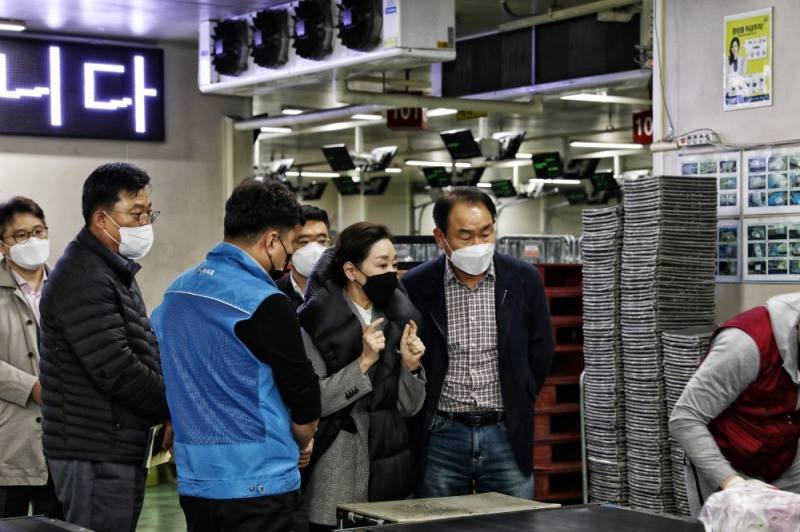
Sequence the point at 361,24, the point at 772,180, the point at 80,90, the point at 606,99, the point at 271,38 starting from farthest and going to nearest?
the point at 606,99, the point at 80,90, the point at 271,38, the point at 361,24, the point at 772,180

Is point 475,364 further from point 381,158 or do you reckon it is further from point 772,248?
point 381,158

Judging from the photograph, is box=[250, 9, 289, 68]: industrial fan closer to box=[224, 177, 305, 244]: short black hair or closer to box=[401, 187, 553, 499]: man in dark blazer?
box=[401, 187, 553, 499]: man in dark blazer

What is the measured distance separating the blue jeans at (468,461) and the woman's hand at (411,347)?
0.31 meters

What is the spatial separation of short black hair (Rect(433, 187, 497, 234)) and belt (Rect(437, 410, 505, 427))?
2.14ft

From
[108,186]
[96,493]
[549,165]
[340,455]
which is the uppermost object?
[549,165]

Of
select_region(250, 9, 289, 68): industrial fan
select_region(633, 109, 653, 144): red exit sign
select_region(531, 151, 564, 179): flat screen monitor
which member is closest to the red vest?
select_region(250, 9, 289, 68): industrial fan

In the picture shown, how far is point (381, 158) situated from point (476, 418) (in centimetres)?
1461

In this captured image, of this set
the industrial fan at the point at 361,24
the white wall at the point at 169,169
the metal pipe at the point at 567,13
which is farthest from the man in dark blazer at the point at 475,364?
the white wall at the point at 169,169

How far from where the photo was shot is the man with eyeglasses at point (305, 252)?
5.23 meters

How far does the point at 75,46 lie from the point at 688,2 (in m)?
3.86

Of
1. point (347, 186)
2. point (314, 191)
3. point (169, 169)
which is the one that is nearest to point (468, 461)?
point (169, 169)

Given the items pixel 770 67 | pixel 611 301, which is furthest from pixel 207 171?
pixel 770 67

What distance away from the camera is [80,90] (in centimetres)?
729

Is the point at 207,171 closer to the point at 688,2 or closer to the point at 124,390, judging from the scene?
the point at 688,2
